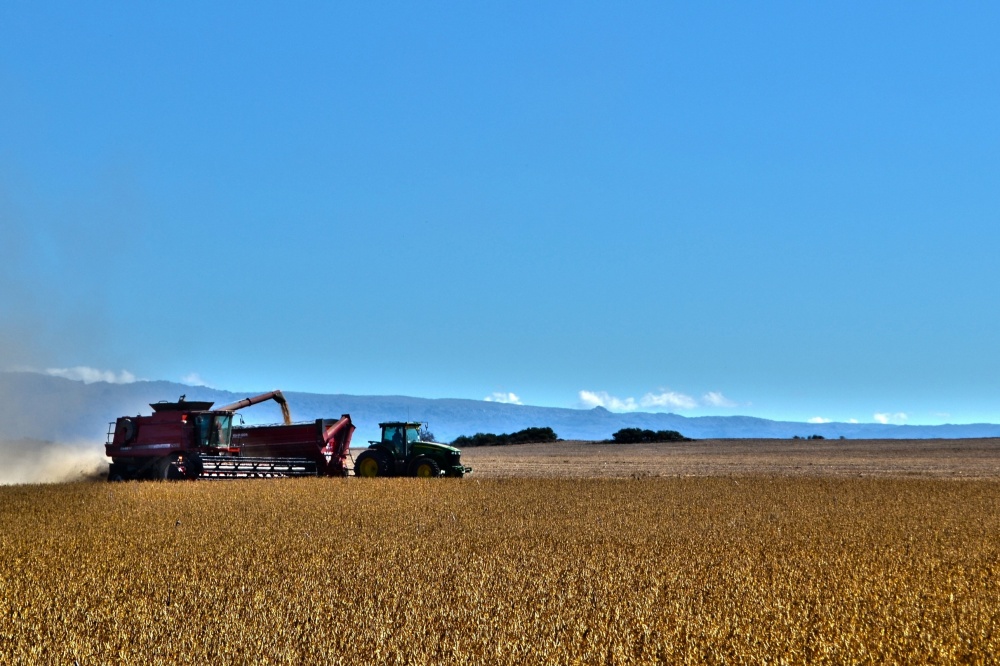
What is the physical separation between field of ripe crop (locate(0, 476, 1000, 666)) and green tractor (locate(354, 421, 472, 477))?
33.7 ft

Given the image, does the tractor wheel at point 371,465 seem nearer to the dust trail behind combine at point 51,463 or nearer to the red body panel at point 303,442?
the red body panel at point 303,442

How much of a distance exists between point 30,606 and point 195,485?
55.5 feet

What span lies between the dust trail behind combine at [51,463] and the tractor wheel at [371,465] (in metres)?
9.53

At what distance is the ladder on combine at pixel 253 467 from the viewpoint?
28188 millimetres

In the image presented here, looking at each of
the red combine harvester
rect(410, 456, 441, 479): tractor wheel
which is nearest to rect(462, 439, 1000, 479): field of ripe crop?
rect(410, 456, 441, 479): tractor wheel

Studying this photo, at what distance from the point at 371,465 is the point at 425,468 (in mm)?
2030

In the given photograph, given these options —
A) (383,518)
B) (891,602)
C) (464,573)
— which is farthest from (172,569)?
(891,602)

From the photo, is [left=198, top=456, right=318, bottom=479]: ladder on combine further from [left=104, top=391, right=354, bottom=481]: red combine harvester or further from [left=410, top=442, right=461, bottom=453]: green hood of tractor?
[left=410, top=442, right=461, bottom=453]: green hood of tractor

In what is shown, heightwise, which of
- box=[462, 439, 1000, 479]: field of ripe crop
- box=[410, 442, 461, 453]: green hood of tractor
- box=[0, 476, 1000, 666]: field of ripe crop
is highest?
box=[410, 442, 461, 453]: green hood of tractor

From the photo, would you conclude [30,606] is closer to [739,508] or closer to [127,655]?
[127,655]

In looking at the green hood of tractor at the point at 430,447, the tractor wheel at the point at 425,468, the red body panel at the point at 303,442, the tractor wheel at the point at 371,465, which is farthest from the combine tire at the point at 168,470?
the green hood of tractor at the point at 430,447

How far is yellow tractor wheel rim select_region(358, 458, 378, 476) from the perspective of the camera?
2980 centimetres

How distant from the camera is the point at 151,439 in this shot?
1151 inches

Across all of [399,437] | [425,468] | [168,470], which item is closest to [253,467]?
[168,470]
